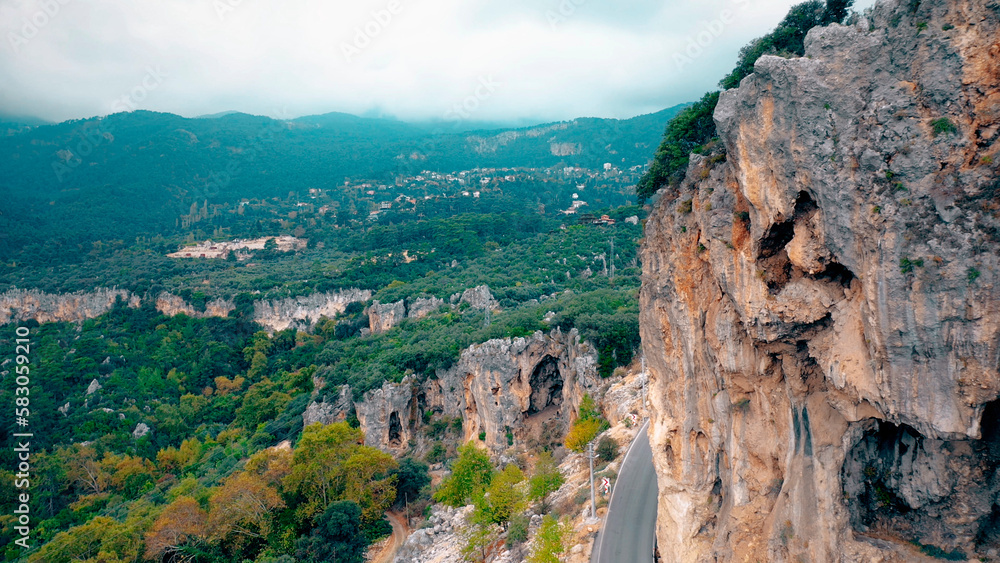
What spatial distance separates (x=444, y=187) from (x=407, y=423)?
134940 mm

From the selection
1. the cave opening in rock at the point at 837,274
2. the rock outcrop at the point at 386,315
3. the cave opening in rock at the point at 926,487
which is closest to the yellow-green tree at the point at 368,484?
the cave opening in rock at the point at 926,487

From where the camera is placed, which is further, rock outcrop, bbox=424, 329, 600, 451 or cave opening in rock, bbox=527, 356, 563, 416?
cave opening in rock, bbox=527, 356, 563, 416

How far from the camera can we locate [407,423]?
4566 cm

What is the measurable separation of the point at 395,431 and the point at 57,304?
67.3 metres

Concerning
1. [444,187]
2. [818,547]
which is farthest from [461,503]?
[444,187]

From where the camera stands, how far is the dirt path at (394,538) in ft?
98.7

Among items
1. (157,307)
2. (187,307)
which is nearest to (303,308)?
(187,307)

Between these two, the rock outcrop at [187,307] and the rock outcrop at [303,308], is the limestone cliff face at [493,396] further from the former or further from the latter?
the rock outcrop at [187,307]

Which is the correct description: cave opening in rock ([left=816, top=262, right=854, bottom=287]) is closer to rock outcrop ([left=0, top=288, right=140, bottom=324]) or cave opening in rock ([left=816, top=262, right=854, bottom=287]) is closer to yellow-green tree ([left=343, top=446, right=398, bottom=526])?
yellow-green tree ([left=343, top=446, right=398, bottom=526])

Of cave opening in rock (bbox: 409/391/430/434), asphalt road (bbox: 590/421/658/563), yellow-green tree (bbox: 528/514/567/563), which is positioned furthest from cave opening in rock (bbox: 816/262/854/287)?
cave opening in rock (bbox: 409/391/430/434)

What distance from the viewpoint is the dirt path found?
30.1 m

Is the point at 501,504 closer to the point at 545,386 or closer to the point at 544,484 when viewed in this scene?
the point at 544,484

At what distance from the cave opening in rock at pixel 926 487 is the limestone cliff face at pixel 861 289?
29 mm

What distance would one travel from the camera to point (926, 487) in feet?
32.6
